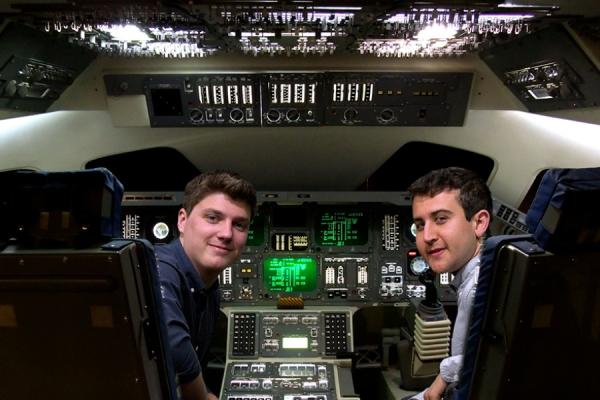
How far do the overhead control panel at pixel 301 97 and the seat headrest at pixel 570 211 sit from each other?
176 centimetres

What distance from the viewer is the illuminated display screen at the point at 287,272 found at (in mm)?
3443

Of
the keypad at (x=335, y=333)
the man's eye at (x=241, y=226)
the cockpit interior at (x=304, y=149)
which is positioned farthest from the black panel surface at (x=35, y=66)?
the keypad at (x=335, y=333)

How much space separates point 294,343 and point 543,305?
2.10 metres

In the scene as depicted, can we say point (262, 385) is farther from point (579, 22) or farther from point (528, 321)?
point (579, 22)

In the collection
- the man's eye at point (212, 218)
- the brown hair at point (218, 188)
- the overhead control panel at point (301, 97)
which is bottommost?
the man's eye at point (212, 218)

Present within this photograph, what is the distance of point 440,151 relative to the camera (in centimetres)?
436

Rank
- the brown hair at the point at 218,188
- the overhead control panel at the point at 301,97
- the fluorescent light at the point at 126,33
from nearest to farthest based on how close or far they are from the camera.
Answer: the brown hair at the point at 218,188
the fluorescent light at the point at 126,33
the overhead control panel at the point at 301,97

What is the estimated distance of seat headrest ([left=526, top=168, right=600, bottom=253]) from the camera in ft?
4.11

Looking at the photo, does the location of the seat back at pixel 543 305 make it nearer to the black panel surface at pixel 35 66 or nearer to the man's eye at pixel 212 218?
the man's eye at pixel 212 218

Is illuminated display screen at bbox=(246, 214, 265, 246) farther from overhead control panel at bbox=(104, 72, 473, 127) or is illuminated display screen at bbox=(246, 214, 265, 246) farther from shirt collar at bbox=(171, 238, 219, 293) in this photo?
shirt collar at bbox=(171, 238, 219, 293)

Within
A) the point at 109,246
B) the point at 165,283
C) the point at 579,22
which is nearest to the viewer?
the point at 109,246

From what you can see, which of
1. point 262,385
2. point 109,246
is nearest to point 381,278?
point 262,385

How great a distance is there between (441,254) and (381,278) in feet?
4.76

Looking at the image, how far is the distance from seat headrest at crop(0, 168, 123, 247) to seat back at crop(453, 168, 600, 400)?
1.06 metres
